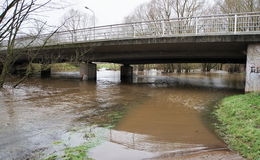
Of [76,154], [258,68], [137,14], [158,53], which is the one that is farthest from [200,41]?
[137,14]

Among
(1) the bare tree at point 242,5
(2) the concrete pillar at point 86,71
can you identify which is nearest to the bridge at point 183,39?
(2) the concrete pillar at point 86,71

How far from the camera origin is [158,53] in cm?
1894

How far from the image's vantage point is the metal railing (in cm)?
1203

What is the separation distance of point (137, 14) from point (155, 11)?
734 cm

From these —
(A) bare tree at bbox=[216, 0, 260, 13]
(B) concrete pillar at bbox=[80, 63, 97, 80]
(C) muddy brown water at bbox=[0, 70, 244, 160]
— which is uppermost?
(A) bare tree at bbox=[216, 0, 260, 13]

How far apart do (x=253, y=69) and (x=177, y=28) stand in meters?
6.17

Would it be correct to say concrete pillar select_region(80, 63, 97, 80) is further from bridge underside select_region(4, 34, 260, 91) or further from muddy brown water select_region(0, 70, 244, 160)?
muddy brown water select_region(0, 70, 244, 160)

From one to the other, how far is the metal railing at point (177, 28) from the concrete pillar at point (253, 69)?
1.27 metres

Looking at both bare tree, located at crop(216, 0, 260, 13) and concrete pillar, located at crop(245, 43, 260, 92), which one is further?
bare tree, located at crop(216, 0, 260, 13)

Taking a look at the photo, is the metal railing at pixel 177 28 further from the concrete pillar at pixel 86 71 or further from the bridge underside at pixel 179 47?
the concrete pillar at pixel 86 71

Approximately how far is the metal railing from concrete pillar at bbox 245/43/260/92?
127 cm

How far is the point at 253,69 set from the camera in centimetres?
1169

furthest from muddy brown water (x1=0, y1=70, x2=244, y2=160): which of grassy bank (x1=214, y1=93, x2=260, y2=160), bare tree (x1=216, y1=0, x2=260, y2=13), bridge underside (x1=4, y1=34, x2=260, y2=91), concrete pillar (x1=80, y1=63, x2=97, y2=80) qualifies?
bare tree (x1=216, y1=0, x2=260, y2=13)

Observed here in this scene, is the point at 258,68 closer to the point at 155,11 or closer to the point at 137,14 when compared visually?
the point at 155,11
